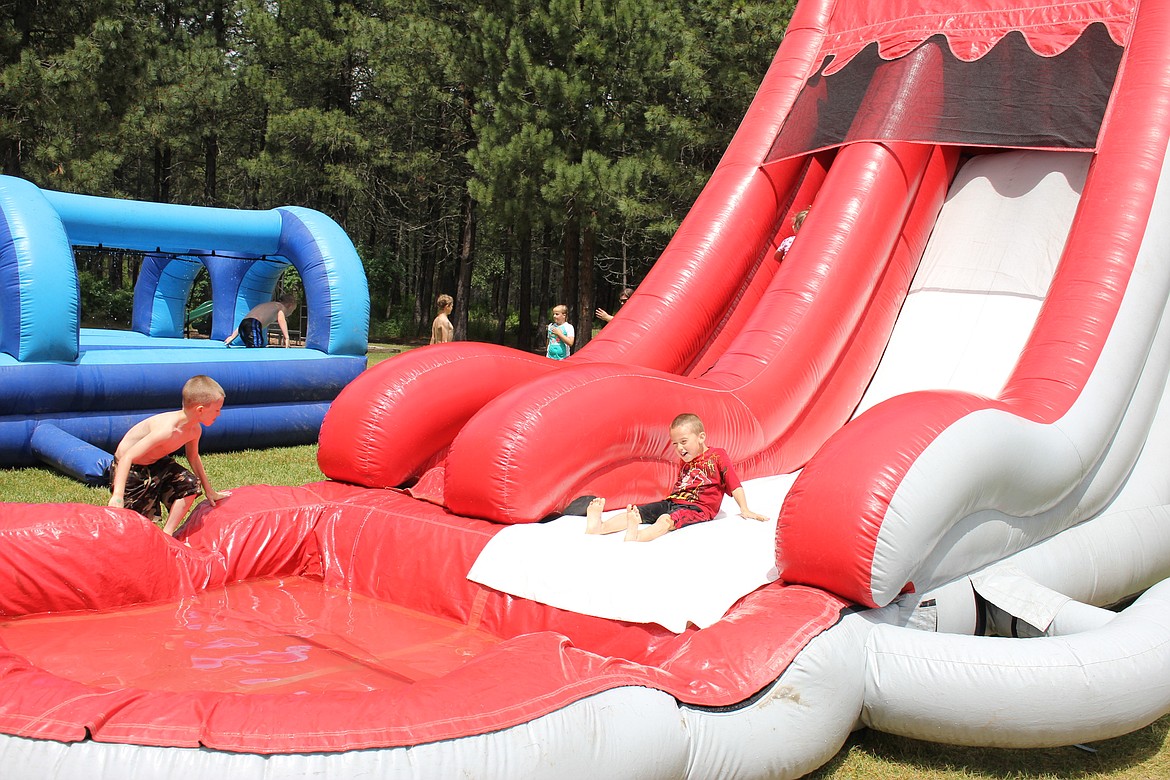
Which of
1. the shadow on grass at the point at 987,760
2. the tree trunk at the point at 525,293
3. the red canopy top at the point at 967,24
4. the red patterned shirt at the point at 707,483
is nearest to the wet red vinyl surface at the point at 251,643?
the red patterned shirt at the point at 707,483

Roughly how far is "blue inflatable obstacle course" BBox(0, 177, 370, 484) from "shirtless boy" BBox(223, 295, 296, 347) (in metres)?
0.43

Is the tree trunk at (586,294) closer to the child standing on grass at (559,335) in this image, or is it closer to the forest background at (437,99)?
the forest background at (437,99)

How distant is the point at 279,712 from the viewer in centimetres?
216

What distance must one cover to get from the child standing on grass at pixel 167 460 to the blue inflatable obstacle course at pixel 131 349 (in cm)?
172

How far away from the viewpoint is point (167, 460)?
4121 mm

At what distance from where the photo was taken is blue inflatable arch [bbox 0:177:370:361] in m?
5.96

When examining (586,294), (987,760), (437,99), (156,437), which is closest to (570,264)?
(586,294)

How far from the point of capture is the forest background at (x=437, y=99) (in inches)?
528

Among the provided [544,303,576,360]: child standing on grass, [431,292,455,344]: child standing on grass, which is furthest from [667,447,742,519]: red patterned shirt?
[431,292,455,344]: child standing on grass

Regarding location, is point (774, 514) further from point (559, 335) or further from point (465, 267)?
point (465, 267)

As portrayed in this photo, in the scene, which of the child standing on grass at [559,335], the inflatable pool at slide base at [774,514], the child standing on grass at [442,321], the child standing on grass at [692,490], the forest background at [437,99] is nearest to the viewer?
the inflatable pool at slide base at [774,514]

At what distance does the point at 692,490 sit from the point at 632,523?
0.34 meters

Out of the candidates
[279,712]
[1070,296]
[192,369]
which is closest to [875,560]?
[279,712]

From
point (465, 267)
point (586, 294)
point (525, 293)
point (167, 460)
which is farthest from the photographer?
point (525, 293)
